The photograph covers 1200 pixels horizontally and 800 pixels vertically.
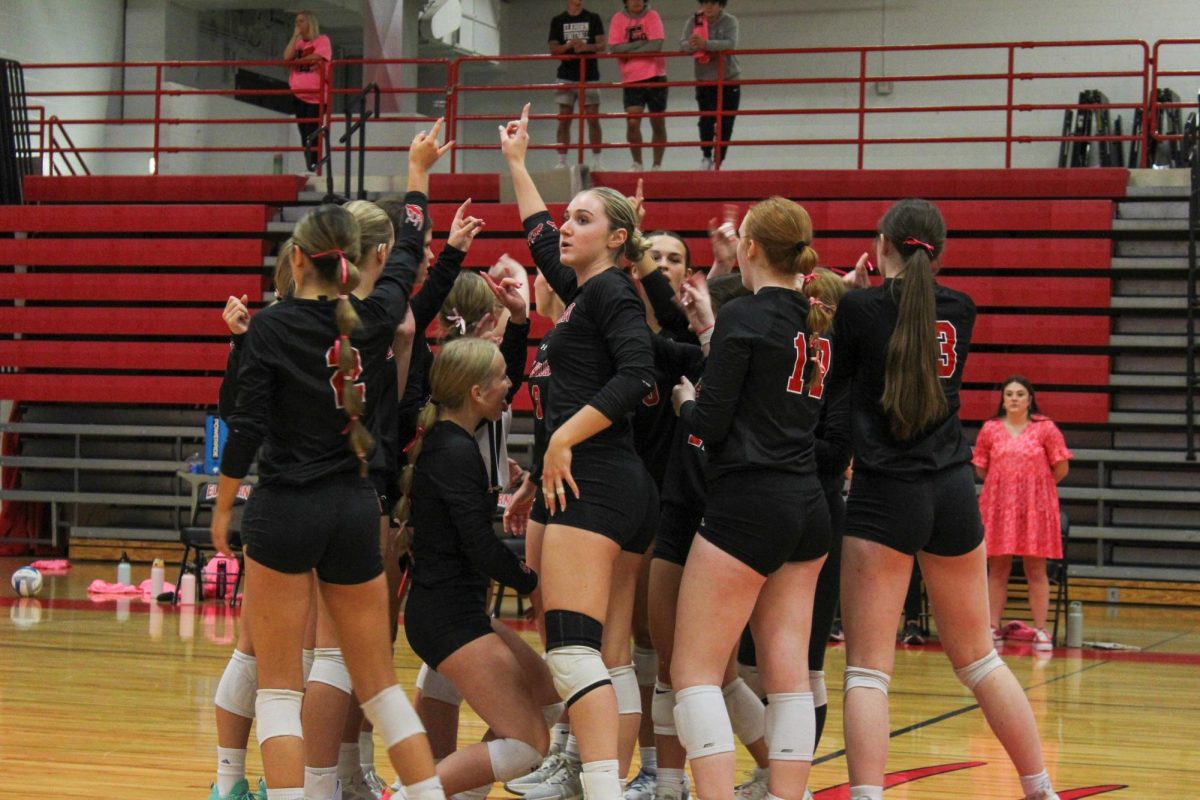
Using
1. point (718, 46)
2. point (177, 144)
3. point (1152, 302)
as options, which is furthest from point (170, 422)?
point (1152, 302)

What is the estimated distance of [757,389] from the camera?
370 cm

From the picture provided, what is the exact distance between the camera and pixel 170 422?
42.7 ft

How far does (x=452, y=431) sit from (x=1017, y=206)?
28.2ft

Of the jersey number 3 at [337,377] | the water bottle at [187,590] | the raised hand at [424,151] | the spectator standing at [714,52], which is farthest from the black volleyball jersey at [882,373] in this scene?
the spectator standing at [714,52]

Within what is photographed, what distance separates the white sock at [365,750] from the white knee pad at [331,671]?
517 mm

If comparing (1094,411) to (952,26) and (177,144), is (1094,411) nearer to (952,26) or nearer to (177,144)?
(952,26)

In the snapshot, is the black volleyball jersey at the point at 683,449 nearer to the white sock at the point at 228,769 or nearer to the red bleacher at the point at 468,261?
the white sock at the point at 228,769

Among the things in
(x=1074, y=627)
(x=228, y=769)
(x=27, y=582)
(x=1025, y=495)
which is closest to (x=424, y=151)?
(x=228, y=769)

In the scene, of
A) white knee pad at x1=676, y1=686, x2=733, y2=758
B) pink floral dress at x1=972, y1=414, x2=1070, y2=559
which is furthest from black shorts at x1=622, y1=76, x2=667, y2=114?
white knee pad at x1=676, y1=686, x2=733, y2=758

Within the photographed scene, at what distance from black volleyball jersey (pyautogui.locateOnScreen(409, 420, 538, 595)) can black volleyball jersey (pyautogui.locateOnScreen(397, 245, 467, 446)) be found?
13.2 inches

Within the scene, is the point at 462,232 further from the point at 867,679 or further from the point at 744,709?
the point at 867,679

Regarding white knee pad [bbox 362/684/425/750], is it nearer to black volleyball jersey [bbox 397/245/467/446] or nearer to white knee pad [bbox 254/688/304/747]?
white knee pad [bbox 254/688/304/747]

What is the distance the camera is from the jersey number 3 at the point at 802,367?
372 centimetres

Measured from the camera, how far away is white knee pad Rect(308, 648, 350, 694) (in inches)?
153
